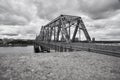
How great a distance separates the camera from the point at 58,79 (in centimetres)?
436

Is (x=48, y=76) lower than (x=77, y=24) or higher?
lower

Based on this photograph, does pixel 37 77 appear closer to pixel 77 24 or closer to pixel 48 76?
pixel 48 76

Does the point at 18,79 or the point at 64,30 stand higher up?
the point at 64,30

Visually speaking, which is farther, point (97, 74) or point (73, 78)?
point (97, 74)

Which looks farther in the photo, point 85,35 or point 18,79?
point 85,35

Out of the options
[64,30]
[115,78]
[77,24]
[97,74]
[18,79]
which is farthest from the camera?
[77,24]

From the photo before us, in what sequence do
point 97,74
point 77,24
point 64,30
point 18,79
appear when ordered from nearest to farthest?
1. point 18,79
2. point 97,74
3. point 64,30
4. point 77,24

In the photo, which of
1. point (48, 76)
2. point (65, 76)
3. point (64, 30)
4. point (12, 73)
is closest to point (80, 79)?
point (65, 76)

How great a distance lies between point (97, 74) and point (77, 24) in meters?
24.1

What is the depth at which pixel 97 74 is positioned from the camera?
4953 millimetres

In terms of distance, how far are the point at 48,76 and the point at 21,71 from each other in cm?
165

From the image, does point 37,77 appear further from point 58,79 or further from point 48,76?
point 58,79

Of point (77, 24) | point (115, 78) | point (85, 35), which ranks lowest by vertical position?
point (115, 78)

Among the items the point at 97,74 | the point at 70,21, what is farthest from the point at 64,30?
the point at 97,74
